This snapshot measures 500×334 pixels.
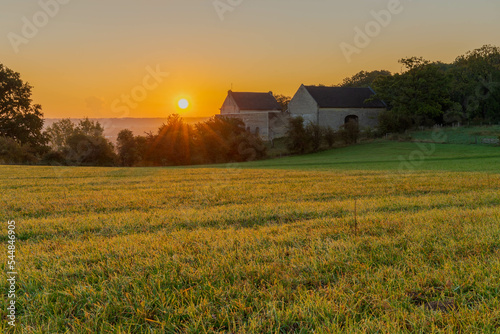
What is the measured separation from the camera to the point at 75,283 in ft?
9.11

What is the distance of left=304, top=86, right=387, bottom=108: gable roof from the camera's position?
69125mm

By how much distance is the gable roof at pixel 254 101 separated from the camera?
79.6 meters

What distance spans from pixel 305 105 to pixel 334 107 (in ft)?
20.3

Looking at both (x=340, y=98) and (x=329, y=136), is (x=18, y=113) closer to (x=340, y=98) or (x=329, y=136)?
(x=329, y=136)

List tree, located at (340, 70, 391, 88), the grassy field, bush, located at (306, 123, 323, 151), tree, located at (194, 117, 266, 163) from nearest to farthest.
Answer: the grassy field < tree, located at (194, 117, 266, 163) < bush, located at (306, 123, 323, 151) < tree, located at (340, 70, 391, 88)

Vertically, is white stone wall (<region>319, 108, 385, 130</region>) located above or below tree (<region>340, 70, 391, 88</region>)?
below

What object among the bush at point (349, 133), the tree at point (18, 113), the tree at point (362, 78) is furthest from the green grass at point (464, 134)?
the tree at point (18, 113)

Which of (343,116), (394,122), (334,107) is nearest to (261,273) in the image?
(394,122)

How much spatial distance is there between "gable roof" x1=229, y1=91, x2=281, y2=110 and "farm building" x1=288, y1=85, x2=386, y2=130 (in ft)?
34.6

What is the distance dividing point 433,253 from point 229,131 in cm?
5499

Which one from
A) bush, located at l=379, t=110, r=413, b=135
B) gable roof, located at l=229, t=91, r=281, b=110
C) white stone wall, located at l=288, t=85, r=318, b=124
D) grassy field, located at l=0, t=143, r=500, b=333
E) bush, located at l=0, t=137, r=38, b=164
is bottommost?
grassy field, located at l=0, t=143, r=500, b=333

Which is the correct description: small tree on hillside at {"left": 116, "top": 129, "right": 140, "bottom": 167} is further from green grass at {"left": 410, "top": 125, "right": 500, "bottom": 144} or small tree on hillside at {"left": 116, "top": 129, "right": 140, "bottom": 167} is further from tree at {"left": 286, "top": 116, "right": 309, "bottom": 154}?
green grass at {"left": 410, "top": 125, "right": 500, "bottom": 144}

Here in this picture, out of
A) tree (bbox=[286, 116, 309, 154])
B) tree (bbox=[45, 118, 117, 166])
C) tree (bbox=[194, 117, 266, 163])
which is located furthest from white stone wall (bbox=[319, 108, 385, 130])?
tree (bbox=[45, 118, 117, 166])

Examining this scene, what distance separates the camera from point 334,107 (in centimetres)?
6912
